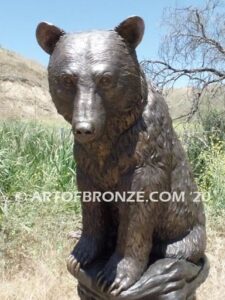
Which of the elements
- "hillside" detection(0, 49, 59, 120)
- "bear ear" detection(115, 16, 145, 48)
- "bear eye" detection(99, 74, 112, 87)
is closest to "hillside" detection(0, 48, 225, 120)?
"hillside" detection(0, 49, 59, 120)

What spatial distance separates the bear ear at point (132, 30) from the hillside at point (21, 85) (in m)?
18.5

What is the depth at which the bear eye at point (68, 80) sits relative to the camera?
5.65ft

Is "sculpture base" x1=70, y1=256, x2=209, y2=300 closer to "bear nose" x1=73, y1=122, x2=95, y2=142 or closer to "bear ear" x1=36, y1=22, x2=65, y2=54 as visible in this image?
"bear nose" x1=73, y1=122, x2=95, y2=142

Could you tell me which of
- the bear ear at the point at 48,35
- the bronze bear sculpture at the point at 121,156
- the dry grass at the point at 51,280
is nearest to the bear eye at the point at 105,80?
the bronze bear sculpture at the point at 121,156

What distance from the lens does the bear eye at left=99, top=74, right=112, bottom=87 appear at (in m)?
1.71

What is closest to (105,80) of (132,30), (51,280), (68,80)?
(68,80)

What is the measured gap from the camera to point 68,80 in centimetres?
173

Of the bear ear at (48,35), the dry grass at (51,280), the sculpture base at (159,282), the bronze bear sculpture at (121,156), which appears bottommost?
the dry grass at (51,280)

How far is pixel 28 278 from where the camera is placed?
11.6 feet

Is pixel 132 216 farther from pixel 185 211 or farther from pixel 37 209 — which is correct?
pixel 37 209

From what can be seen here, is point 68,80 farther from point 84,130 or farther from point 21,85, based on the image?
point 21,85

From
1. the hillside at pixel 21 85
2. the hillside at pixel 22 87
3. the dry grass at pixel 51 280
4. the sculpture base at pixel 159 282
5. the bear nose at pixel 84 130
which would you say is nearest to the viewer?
the bear nose at pixel 84 130

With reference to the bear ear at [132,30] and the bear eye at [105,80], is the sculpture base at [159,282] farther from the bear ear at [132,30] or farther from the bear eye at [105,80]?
the bear ear at [132,30]

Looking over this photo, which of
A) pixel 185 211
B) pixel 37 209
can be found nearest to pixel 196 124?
pixel 37 209
